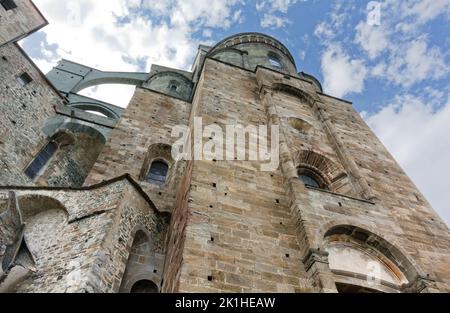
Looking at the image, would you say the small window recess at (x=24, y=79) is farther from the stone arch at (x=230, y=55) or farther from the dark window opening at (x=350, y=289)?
the dark window opening at (x=350, y=289)

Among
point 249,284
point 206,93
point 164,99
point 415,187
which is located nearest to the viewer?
point 249,284

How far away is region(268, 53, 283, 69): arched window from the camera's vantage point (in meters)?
18.1

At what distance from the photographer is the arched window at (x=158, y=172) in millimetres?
10453

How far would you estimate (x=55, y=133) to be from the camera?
37.7 ft

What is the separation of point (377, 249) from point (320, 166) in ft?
11.7

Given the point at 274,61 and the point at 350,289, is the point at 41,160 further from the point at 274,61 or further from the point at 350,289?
the point at 274,61

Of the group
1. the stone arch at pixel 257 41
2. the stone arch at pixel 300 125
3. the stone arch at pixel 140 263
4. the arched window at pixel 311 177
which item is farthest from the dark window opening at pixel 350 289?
the stone arch at pixel 257 41

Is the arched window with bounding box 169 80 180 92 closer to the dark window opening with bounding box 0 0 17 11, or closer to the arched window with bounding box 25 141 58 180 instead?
the dark window opening with bounding box 0 0 17 11

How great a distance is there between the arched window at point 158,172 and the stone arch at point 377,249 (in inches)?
223

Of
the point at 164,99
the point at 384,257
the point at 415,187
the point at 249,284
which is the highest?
the point at 164,99
